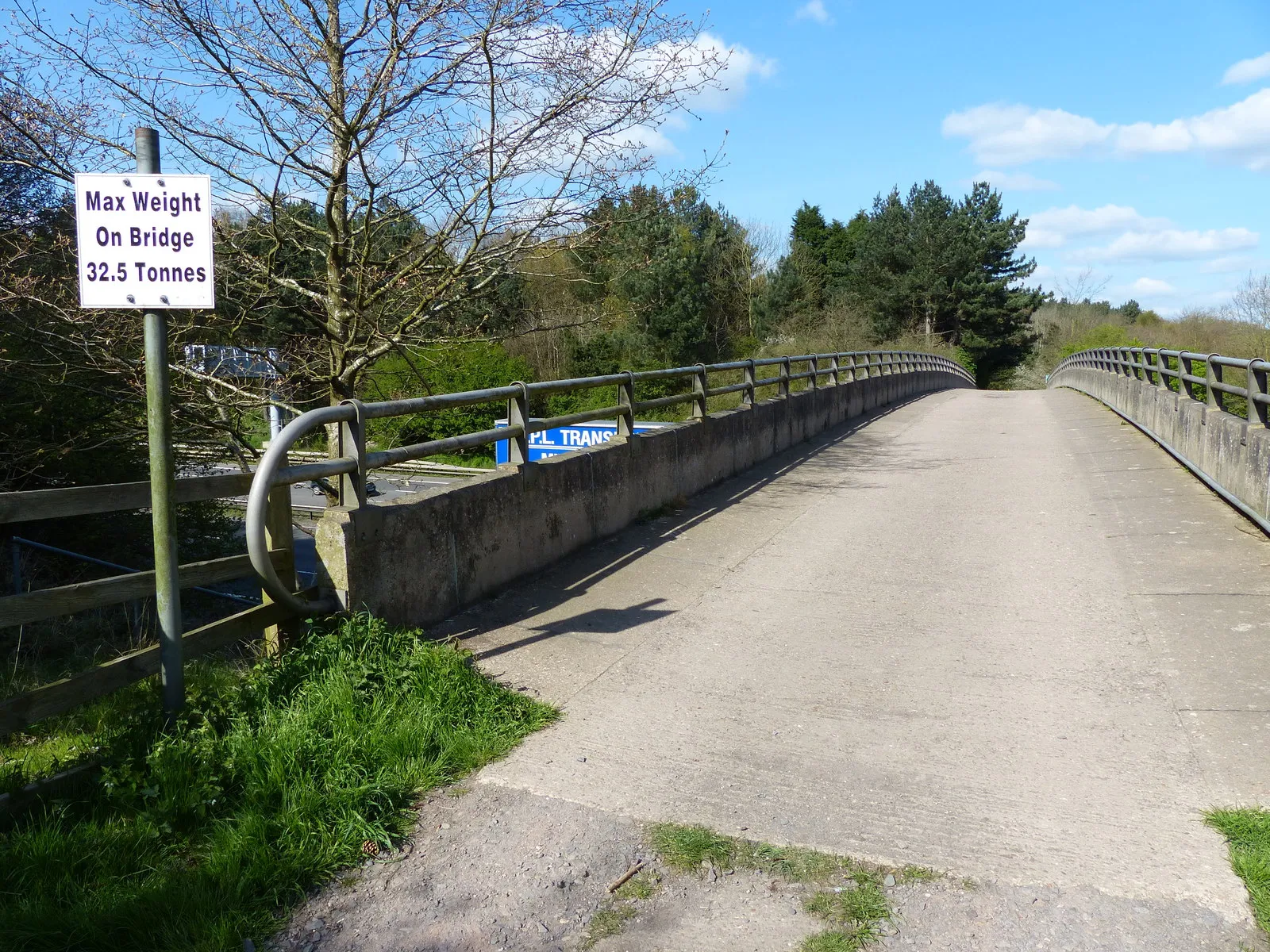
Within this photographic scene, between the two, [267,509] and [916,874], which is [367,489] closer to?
[267,509]

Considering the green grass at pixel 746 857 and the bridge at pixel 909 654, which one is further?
the bridge at pixel 909 654

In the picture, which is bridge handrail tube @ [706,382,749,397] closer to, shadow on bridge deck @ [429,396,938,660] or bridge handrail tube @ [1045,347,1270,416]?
shadow on bridge deck @ [429,396,938,660]

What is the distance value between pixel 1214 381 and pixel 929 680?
264 inches

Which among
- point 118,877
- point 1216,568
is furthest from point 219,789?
point 1216,568

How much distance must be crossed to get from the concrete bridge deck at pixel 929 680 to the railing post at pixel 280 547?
115cm

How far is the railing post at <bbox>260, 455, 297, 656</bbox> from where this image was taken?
17.2ft

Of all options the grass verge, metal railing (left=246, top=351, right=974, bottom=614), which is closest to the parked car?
metal railing (left=246, top=351, right=974, bottom=614)

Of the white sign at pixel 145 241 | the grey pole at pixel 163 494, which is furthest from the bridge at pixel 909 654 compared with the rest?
the white sign at pixel 145 241

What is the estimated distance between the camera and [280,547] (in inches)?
209

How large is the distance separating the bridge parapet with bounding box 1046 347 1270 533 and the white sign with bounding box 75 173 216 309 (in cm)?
774

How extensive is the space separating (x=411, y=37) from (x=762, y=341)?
5071 cm

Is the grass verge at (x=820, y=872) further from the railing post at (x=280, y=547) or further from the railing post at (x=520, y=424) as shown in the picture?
the railing post at (x=520, y=424)

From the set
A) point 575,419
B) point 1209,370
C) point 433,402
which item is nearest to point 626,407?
point 575,419

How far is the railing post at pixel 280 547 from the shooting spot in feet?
17.2
